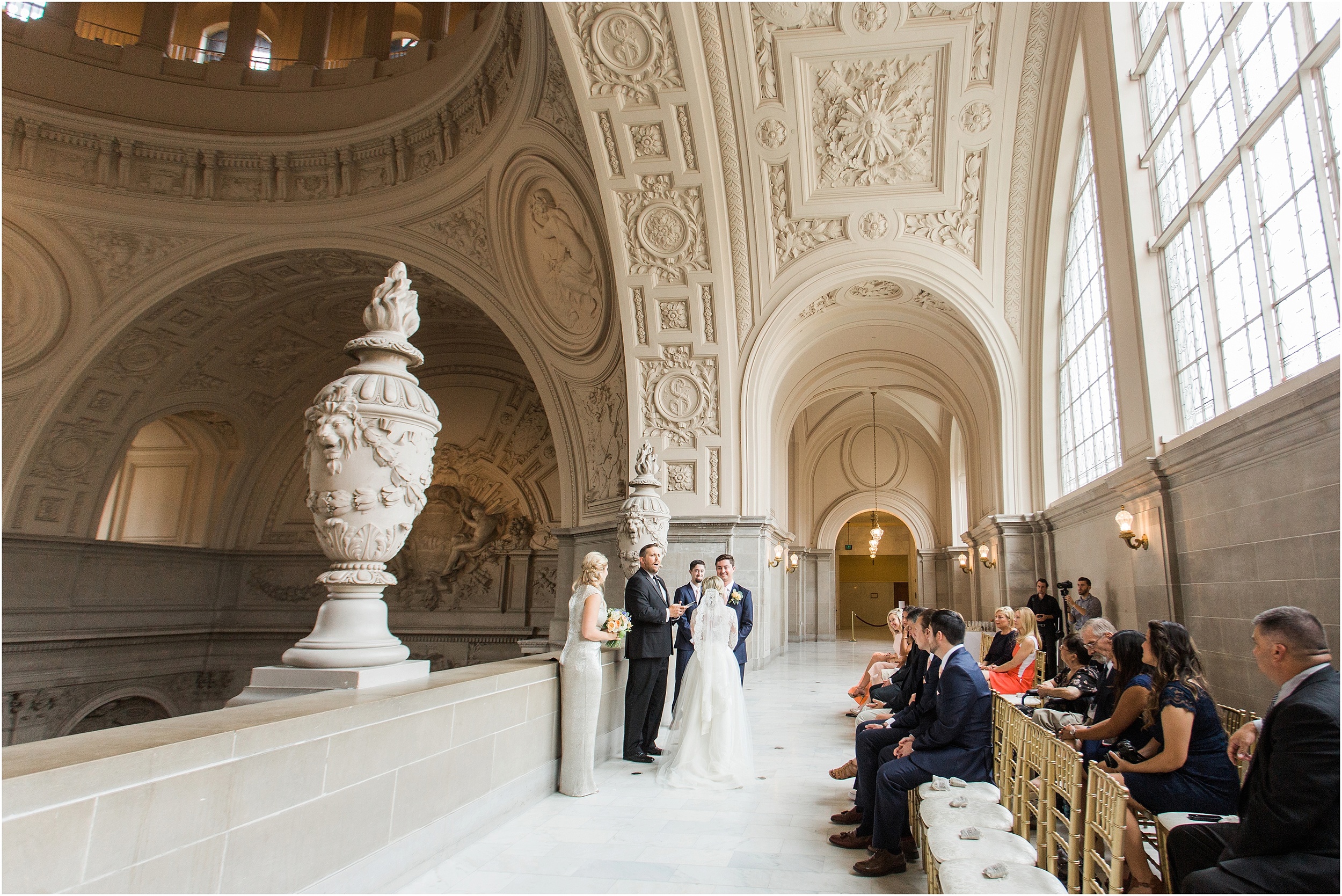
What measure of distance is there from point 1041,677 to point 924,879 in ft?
20.3

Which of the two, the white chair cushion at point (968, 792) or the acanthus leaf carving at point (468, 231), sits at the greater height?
the acanthus leaf carving at point (468, 231)

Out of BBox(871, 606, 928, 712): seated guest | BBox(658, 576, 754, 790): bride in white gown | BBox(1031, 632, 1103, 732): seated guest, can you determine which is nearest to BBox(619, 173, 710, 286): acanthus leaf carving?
BBox(871, 606, 928, 712): seated guest

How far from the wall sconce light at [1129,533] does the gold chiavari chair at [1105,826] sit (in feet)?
→ 19.5

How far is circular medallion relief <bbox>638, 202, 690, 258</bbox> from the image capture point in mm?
11508

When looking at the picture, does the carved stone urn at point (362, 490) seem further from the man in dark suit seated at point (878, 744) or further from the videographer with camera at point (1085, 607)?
the videographer with camera at point (1085, 607)

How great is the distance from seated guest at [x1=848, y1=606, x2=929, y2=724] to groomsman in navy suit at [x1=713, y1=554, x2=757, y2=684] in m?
1.15

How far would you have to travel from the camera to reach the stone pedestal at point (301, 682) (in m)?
3.57

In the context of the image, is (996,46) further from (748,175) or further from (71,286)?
(71,286)

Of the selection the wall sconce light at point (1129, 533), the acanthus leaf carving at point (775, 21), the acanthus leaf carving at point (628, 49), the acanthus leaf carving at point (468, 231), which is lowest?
the wall sconce light at point (1129, 533)

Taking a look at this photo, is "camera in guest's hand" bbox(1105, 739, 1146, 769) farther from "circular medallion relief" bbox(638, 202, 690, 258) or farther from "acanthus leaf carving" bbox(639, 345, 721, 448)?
"circular medallion relief" bbox(638, 202, 690, 258)

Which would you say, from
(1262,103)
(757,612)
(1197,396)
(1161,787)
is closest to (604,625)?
(1161,787)

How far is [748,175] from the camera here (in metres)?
11.5

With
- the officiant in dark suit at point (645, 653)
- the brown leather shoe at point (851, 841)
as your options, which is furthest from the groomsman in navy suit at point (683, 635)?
the brown leather shoe at point (851, 841)

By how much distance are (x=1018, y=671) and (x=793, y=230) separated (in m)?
7.62
